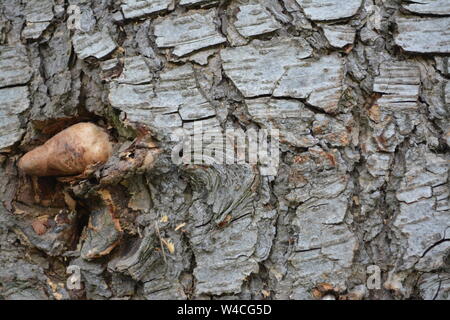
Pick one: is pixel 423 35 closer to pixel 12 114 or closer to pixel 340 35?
pixel 340 35

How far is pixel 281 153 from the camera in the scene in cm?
140

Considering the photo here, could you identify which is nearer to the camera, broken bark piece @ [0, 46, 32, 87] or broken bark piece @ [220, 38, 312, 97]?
broken bark piece @ [220, 38, 312, 97]

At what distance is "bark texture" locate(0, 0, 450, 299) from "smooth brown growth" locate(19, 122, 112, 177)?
5cm

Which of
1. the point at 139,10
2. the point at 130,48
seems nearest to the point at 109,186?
the point at 130,48

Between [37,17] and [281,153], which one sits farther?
[37,17]

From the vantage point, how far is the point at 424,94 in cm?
139

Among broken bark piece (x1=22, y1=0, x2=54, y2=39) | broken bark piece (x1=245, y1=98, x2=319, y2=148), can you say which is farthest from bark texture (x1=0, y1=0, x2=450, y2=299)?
broken bark piece (x1=22, y1=0, x2=54, y2=39)

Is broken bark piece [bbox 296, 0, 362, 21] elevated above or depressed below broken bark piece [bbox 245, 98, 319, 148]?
above

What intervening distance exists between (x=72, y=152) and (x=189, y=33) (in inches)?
20.5

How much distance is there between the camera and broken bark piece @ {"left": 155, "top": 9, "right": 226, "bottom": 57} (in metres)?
1.44

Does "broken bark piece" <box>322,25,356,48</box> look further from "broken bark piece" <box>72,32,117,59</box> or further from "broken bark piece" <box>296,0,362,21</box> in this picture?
"broken bark piece" <box>72,32,117,59</box>

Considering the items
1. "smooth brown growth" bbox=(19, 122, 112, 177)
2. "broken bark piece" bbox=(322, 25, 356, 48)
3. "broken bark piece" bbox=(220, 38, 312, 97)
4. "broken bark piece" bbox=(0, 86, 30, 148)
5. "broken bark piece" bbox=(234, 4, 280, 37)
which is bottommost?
"smooth brown growth" bbox=(19, 122, 112, 177)

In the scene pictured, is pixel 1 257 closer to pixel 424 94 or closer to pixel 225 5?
pixel 225 5

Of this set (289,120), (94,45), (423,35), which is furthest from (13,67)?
(423,35)
